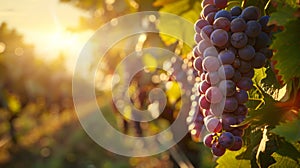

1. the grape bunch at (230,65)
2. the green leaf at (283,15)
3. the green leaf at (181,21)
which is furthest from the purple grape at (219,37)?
the green leaf at (181,21)

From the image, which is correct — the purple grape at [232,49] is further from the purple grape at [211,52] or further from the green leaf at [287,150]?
the green leaf at [287,150]

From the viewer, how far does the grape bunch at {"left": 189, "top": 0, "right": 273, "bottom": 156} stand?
2.77 feet

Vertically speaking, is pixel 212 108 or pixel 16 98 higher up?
pixel 212 108

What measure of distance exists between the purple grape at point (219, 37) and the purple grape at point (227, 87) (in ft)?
0.18

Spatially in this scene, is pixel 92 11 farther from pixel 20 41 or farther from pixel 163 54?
pixel 20 41

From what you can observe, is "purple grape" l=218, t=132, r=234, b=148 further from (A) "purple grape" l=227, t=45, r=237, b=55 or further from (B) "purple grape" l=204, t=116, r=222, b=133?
(A) "purple grape" l=227, t=45, r=237, b=55

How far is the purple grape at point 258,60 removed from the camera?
845mm

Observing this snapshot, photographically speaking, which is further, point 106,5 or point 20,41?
point 20,41

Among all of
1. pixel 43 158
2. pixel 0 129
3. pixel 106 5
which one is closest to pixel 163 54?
pixel 106 5

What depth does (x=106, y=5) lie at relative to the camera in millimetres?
2332

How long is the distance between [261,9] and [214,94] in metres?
0.19

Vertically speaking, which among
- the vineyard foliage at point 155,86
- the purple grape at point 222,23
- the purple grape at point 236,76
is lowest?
the vineyard foliage at point 155,86

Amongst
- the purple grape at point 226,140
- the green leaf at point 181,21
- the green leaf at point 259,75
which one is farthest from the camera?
the green leaf at point 181,21

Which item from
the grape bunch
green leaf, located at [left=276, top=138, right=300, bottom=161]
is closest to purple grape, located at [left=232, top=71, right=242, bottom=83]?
the grape bunch
